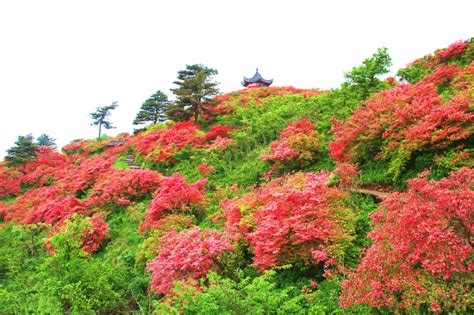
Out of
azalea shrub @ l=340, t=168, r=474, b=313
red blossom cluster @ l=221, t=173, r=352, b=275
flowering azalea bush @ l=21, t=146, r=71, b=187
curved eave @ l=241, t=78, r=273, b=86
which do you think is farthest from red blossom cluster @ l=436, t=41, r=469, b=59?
flowering azalea bush @ l=21, t=146, r=71, b=187

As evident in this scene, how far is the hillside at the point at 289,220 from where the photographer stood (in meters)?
6.29

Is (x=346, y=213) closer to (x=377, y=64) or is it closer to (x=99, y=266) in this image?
(x=99, y=266)

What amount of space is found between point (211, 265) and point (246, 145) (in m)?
10.8

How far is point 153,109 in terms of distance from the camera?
A: 3859 cm

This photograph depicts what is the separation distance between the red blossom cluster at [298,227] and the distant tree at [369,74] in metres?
8.92

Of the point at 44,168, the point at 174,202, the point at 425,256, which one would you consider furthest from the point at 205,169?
the point at 44,168

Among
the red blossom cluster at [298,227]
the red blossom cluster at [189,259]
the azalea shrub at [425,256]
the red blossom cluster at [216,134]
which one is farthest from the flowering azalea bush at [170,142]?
the azalea shrub at [425,256]

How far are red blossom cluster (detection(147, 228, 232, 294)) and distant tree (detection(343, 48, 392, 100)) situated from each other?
11.1 meters

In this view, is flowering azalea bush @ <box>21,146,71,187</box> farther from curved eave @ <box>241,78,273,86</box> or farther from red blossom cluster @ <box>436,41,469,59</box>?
red blossom cluster @ <box>436,41,469,59</box>

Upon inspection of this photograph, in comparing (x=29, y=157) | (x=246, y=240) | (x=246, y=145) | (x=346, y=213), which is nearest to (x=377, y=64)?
(x=246, y=145)

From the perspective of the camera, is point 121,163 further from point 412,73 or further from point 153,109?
point 412,73

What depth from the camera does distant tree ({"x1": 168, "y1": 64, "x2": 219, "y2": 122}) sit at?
25.3 meters

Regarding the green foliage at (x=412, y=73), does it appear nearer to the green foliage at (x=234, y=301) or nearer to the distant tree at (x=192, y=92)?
the distant tree at (x=192, y=92)

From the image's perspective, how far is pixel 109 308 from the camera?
10.8 metres
